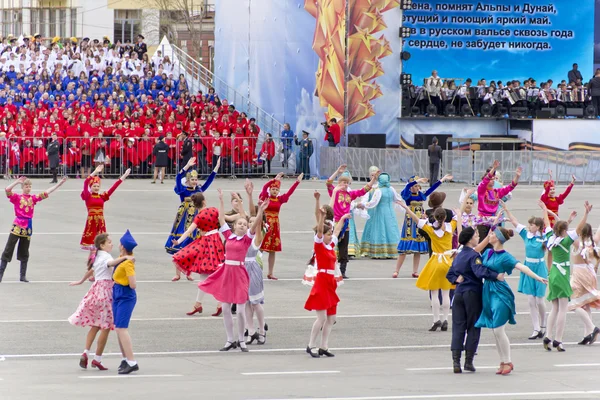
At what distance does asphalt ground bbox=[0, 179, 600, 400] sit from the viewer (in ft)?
38.2

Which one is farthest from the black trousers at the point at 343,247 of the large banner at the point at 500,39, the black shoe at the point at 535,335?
the large banner at the point at 500,39

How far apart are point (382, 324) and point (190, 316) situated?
9.08ft

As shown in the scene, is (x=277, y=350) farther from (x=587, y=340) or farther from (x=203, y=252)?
(x=587, y=340)

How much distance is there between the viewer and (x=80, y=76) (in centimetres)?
4275

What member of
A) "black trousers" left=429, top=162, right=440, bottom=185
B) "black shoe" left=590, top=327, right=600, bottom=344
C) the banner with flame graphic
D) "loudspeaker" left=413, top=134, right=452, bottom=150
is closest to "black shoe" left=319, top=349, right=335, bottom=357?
"black shoe" left=590, top=327, right=600, bottom=344

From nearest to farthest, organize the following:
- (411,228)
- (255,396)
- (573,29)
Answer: (255,396) → (411,228) → (573,29)

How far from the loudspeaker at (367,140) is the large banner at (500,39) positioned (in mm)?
3911

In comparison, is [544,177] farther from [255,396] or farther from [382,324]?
[255,396]

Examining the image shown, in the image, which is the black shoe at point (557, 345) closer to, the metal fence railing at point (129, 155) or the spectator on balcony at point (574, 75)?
the metal fence railing at point (129, 155)

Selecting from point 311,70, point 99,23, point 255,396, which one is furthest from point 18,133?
point 99,23

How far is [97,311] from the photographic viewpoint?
→ 12852mm

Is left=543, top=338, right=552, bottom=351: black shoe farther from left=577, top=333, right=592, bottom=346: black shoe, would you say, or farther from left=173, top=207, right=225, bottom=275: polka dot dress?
left=173, top=207, right=225, bottom=275: polka dot dress

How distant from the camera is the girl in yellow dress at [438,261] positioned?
Result: 15242 mm

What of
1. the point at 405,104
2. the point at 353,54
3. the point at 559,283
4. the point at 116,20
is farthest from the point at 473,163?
the point at 116,20
